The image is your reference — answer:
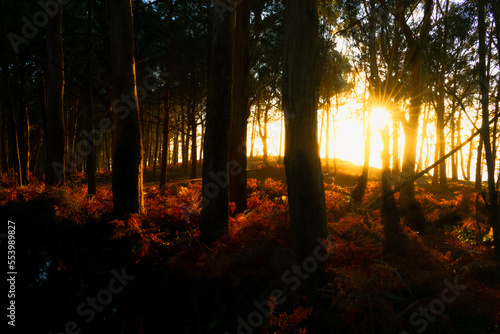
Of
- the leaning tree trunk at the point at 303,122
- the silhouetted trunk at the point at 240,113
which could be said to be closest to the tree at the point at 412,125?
the silhouetted trunk at the point at 240,113

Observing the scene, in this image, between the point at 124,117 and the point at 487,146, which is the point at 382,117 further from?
the point at 487,146

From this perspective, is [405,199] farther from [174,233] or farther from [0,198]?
[0,198]

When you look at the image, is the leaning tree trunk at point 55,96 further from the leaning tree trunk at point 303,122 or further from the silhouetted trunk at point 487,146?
the silhouetted trunk at point 487,146

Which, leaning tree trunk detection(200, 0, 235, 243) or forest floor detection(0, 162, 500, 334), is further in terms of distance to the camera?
leaning tree trunk detection(200, 0, 235, 243)

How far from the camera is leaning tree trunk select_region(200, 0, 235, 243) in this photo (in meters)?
4.54

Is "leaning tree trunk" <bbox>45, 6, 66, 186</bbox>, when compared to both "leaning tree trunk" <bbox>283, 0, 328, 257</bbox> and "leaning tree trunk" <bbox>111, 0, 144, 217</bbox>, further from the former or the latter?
"leaning tree trunk" <bbox>283, 0, 328, 257</bbox>

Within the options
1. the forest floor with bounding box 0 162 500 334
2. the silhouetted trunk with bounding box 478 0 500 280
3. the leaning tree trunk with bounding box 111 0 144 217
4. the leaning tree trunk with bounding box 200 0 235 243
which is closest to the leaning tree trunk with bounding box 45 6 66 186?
the forest floor with bounding box 0 162 500 334

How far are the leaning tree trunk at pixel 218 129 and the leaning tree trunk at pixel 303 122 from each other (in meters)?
1.17

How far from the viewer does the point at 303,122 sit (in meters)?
3.66

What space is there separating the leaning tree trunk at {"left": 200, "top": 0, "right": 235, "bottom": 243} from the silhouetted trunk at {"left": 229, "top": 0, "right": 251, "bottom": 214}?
2.08 m

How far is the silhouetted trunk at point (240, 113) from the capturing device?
22.0ft

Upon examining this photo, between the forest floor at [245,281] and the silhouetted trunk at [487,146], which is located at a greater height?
the silhouetted trunk at [487,146]

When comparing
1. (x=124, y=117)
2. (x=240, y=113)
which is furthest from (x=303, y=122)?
(x=124, y=117)

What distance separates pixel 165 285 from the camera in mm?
3682
